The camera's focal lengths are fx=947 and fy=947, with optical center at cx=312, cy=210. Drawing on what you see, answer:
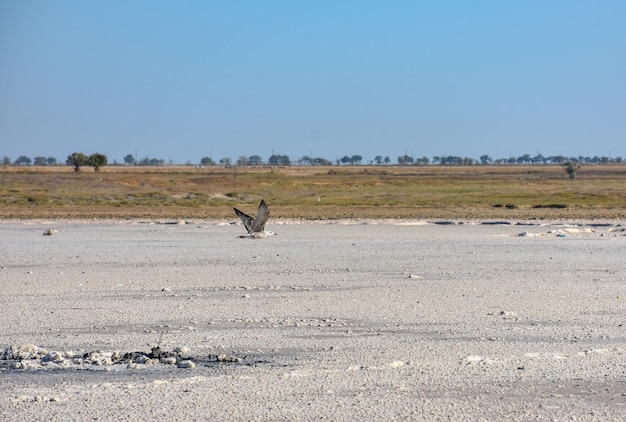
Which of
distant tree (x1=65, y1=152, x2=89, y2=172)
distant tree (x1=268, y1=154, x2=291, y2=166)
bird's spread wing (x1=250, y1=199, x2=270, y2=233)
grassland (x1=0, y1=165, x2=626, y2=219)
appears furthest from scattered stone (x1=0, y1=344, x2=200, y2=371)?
distant tree (x1=268, y1=154, x2=291, y2=166)

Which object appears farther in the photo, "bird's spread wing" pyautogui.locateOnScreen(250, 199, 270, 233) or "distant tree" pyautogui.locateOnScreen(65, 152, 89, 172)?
"distant tree" pyautogui.locateOnScreen(65, 152, 89, 172)

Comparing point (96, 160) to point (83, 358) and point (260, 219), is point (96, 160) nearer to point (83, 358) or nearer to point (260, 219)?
point (260, 219)

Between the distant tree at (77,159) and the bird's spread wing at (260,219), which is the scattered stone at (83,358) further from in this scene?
the distant tree at (77,159)

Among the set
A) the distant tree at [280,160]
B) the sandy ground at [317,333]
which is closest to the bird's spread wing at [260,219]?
the sandy ground at [317,333]

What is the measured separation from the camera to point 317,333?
33.9 ft

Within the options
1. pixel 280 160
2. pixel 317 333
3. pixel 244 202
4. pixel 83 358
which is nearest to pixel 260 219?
pixel 317 333

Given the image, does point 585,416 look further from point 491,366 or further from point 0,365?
point 0,365

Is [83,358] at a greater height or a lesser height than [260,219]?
lesser

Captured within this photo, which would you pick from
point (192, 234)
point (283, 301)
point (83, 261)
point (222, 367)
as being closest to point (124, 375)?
point (222, 367)

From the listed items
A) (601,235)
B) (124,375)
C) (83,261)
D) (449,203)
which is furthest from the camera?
(449,203)

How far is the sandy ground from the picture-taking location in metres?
7.31

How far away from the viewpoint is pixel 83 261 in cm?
1841

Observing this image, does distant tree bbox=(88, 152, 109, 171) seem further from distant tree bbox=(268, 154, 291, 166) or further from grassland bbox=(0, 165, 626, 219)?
distant tree bbox=(268, 154, 291, 166)

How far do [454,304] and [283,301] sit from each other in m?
2.28
